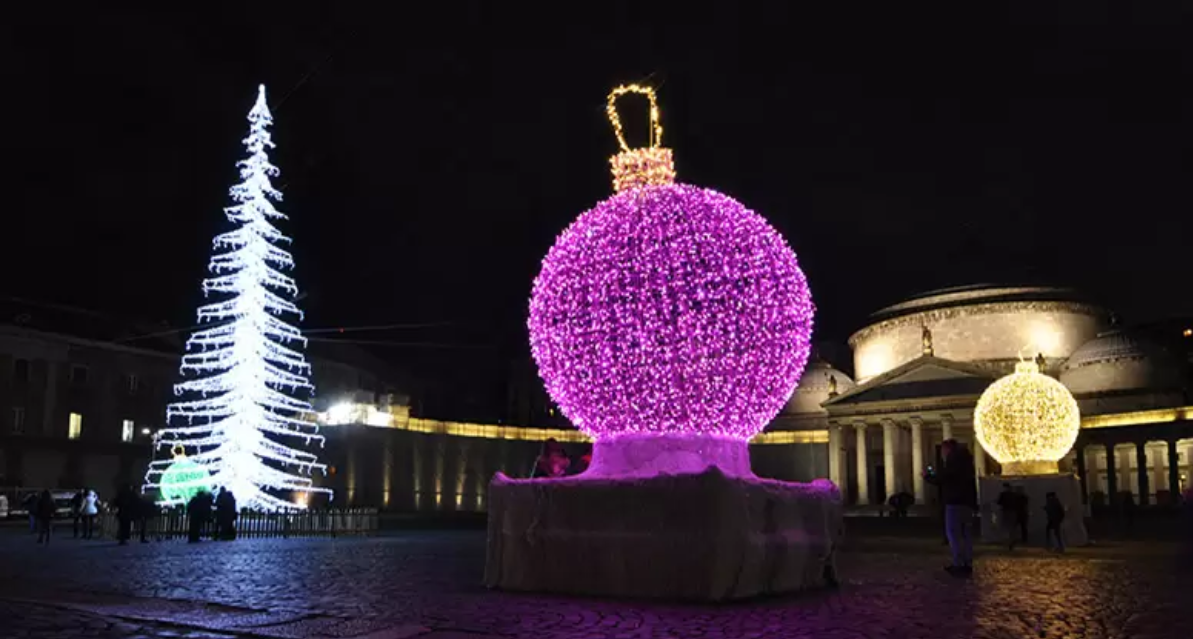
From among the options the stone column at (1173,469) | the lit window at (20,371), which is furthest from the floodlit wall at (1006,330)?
the lit window at (20,371)

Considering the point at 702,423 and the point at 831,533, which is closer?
the point at 702,423

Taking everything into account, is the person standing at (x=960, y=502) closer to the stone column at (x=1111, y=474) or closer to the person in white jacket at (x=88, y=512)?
the person in white jacket at (x=88, y=512)

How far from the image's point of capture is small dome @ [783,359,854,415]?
85000 millimetres

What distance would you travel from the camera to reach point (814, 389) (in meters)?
85.7

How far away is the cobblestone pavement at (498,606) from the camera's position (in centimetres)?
930

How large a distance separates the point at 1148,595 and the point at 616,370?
719 centimetres

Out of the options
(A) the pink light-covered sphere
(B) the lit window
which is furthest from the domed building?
(A) the pink light-covered sphere

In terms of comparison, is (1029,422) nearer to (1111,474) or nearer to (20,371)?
(1111,474)

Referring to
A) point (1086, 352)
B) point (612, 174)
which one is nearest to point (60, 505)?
point (612, 174)

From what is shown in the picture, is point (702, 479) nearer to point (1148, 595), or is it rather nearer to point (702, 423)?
point (702, 423)

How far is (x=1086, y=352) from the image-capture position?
70.4 m

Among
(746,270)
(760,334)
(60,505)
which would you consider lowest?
(60,505)

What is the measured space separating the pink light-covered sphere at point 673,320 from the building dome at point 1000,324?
61829mm

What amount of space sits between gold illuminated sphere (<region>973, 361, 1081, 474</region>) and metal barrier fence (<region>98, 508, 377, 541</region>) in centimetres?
A: 1985
